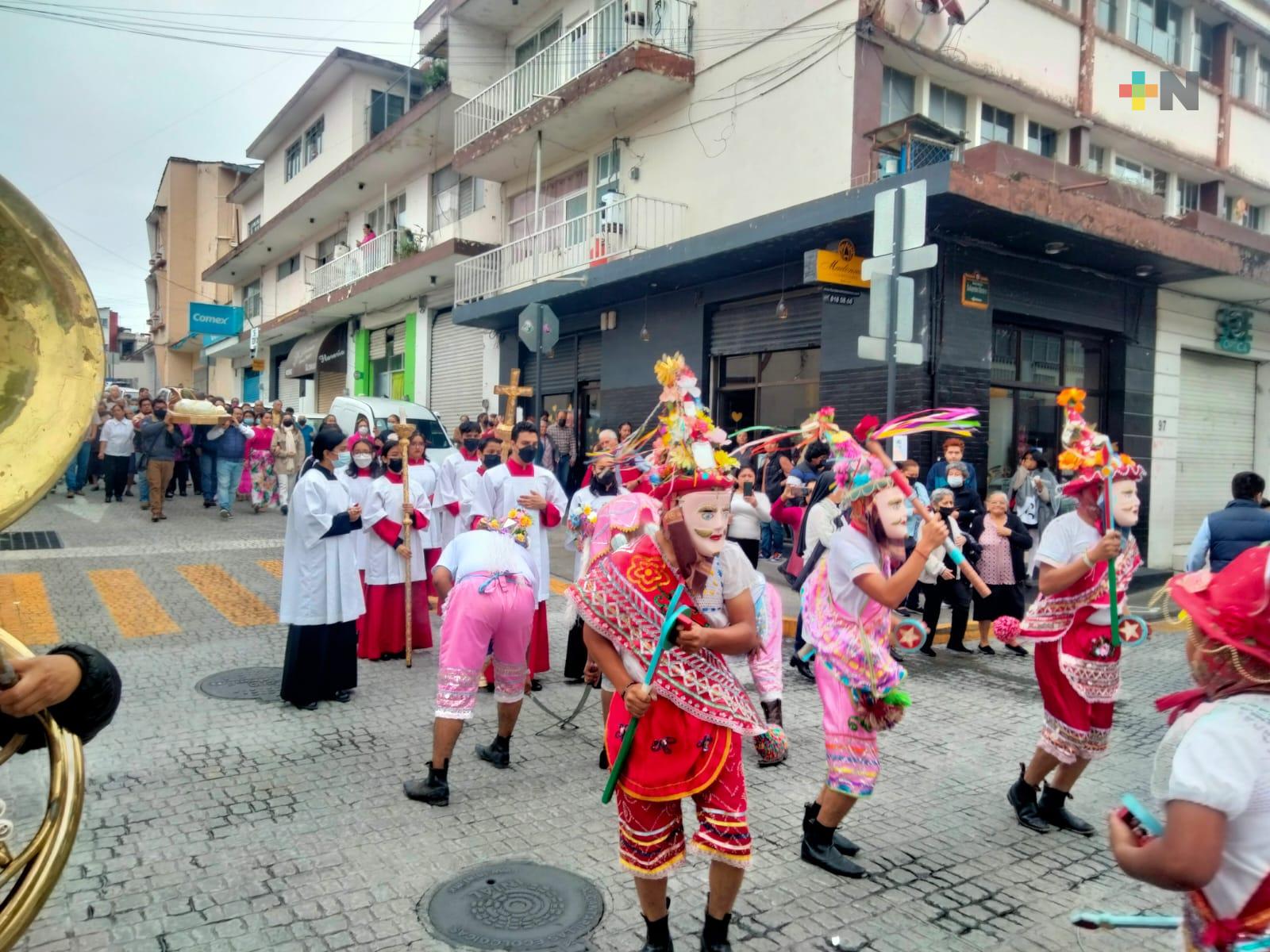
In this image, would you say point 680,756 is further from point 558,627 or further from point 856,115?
point 856,115

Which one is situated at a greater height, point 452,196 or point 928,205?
point 452,196

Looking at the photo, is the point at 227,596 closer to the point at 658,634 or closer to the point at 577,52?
the point at 658,634

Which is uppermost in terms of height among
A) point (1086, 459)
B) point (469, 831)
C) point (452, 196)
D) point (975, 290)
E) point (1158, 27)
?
point (1158, 27)

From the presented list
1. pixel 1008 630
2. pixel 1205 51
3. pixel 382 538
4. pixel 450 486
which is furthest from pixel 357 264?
pixel 1008 630

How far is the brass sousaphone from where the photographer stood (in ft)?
5.20

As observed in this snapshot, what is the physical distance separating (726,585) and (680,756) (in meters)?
0.61

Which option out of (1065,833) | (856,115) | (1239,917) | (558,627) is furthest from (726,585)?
(856,115)

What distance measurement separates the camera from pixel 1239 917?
1.80m

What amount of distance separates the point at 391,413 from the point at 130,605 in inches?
319

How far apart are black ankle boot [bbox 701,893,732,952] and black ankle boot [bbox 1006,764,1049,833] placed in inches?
80.1

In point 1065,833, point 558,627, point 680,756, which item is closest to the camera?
point 680,756

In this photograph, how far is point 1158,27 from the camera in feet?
48.1

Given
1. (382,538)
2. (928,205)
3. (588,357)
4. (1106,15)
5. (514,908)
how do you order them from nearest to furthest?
(514,908)
(382,538)
(928,205)
(1106,15)
(588,357)

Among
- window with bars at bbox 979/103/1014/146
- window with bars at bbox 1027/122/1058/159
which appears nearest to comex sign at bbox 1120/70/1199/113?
window with bars at bbox 1027/122/1058/159
